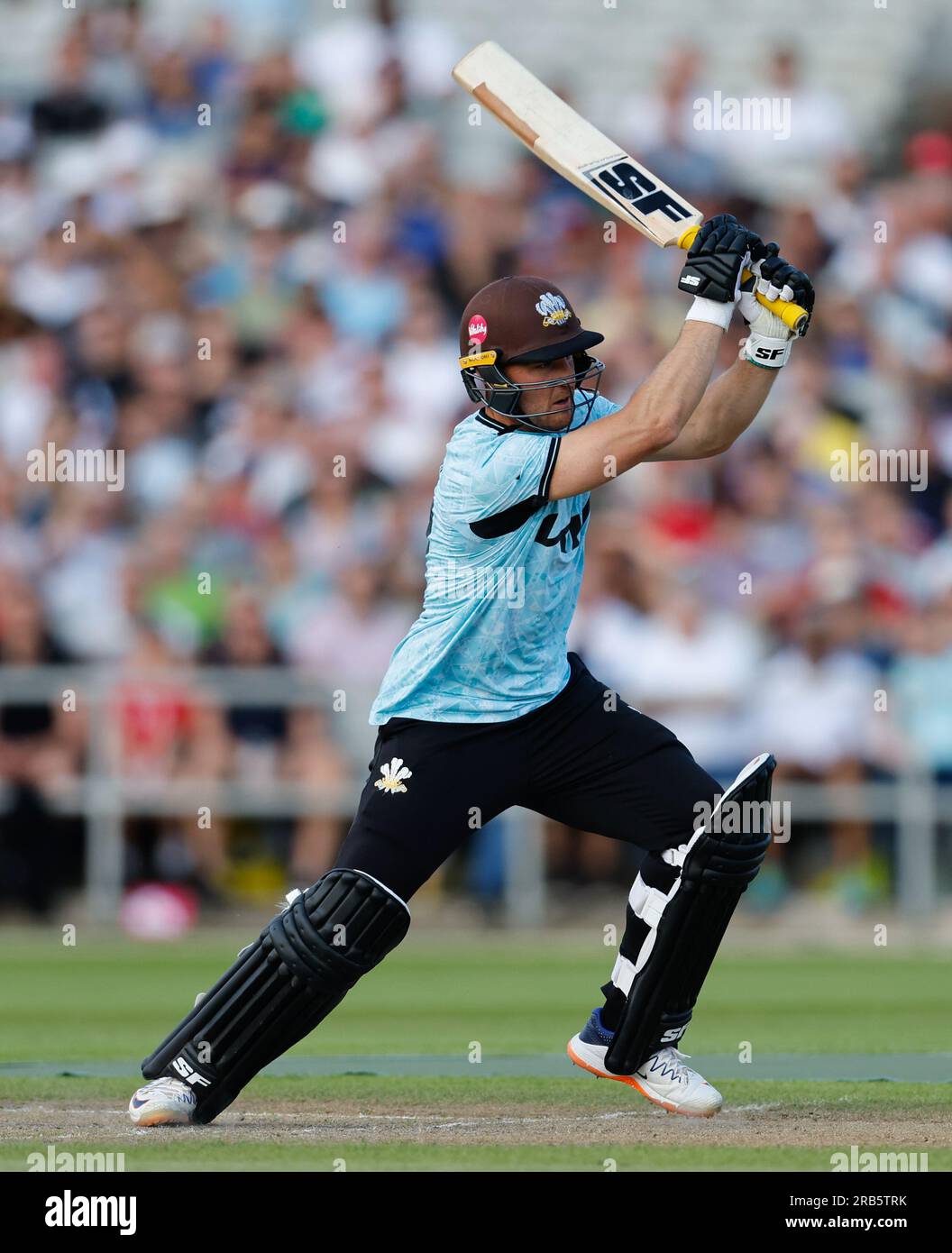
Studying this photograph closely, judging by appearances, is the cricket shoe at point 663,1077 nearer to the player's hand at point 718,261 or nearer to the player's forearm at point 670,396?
the player's forearm at point 670,396

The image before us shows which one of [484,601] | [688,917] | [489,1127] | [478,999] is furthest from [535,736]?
[478,999]

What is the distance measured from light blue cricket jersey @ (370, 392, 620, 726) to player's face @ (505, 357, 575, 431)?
109 mm

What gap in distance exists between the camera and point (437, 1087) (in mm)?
6836

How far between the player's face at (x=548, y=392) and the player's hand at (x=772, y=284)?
56 cm

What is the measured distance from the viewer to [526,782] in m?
6.19

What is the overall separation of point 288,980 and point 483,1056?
1990 millimetres

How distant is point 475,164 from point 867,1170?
12.2 m

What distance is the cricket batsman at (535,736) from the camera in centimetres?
586

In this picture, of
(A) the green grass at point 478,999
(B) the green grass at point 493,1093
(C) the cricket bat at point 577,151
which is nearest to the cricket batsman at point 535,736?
(B) the green grass at point 493,1093

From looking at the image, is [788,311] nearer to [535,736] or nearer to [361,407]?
[535,736]

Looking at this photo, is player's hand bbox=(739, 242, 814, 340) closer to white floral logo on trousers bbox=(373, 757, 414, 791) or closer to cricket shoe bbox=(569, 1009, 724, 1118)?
white floral logo on trousers bbox=(373, 757, 414, 791)

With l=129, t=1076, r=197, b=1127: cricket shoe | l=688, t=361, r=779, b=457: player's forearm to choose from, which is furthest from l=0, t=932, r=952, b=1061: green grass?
l=688, t=361, r=779, b=457: player's forearm

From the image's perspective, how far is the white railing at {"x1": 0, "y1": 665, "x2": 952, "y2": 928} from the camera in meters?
12.5
